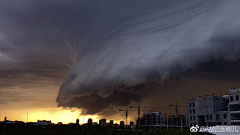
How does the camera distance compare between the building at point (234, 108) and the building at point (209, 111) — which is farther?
the building at point (209, 111)

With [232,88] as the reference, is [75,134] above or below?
below

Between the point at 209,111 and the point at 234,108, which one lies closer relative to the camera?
the point at 234,108

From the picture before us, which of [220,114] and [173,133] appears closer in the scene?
[173,133]

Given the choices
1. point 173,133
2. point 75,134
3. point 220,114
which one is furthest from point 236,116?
point 75,134

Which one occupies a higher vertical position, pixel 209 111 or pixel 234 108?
pixel 234 108

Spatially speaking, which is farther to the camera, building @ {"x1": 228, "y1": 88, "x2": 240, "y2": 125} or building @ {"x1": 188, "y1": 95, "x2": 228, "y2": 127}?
building @ {"x1": 188, "y1": 95, "x2": 228, "y2": 127}

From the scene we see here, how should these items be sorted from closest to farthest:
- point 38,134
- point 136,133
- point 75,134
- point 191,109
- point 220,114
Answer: point 38,134, point 75,134, point 136,133, point 220,114, point 191,109

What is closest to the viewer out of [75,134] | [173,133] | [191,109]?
[75,134]

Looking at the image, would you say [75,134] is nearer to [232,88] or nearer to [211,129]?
[211,129]
